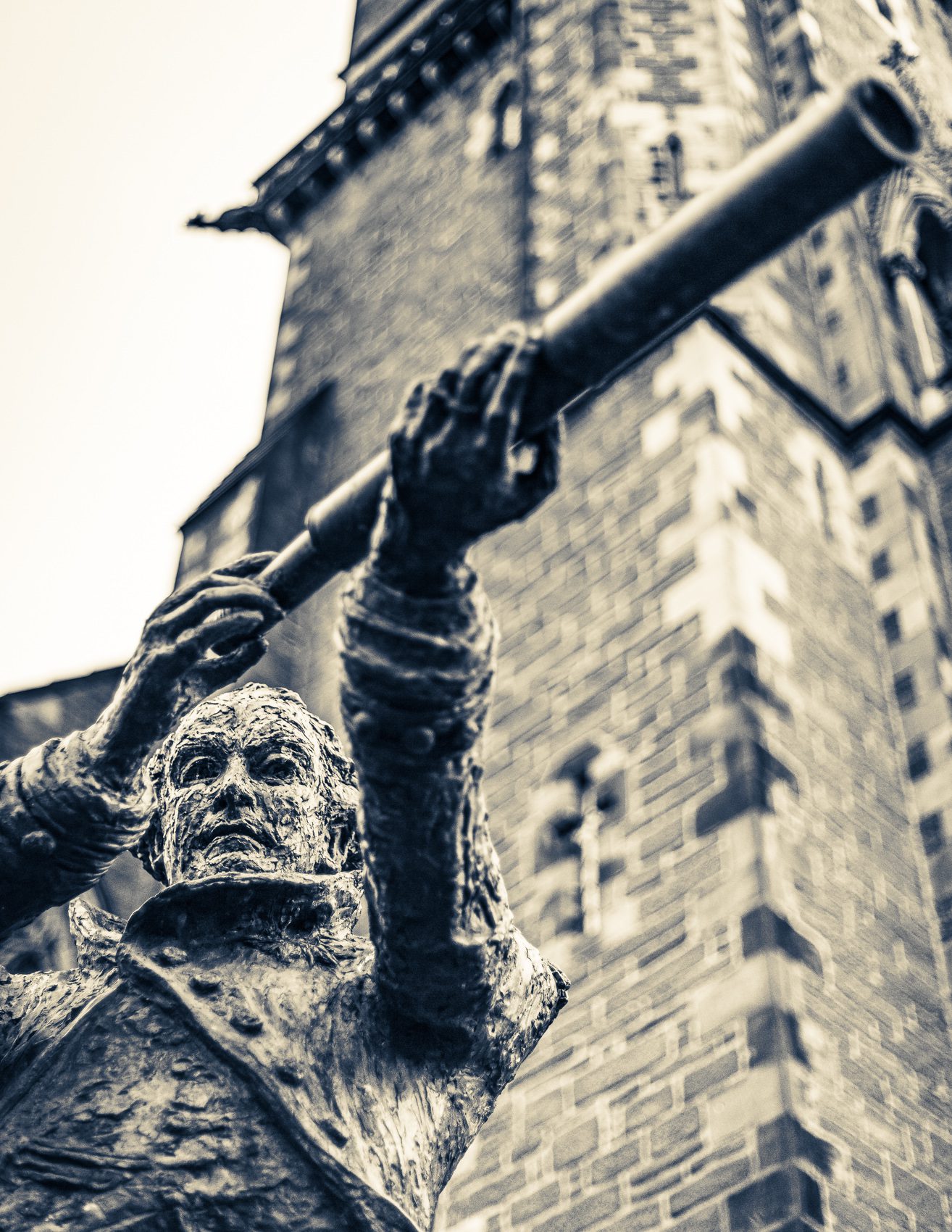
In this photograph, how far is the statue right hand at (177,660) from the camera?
2.76 metres

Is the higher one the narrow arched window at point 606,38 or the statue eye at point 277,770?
the narrow arched window at point 606,38

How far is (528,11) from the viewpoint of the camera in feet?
50.6

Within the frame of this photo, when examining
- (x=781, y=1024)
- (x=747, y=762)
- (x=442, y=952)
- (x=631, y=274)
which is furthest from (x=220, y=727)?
(x=747, y=762)

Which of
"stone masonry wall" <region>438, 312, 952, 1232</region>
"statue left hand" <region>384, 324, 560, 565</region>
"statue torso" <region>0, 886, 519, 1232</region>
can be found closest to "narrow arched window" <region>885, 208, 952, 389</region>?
"stone masonry wall" <region>438, 312, 952, 1232</region>

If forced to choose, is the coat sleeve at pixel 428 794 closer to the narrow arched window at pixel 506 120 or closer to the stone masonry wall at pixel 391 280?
the stone masonry wall at pixel 391 280

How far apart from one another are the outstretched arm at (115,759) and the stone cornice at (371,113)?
14.7m

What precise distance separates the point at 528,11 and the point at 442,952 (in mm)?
14067

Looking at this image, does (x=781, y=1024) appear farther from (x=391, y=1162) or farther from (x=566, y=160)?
(x=566, y=160)

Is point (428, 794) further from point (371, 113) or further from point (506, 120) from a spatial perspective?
point (371, 113)

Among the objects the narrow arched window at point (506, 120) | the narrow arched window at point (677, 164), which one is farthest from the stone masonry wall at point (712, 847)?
the narrow arched window at point (506, 120)

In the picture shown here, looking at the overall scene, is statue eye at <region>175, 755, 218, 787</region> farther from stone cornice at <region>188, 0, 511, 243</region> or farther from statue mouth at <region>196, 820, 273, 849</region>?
stone cornice at <region>188, 0, 511, 243</region>

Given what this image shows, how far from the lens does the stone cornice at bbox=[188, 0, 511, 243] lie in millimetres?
16875

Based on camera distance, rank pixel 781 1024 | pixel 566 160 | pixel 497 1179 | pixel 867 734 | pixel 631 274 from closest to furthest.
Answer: pixel 631 274 < pixel 781 1024 < pixel 497 1179 < pixel 867 734 < pixel 566 160

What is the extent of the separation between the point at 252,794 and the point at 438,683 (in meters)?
0.57
